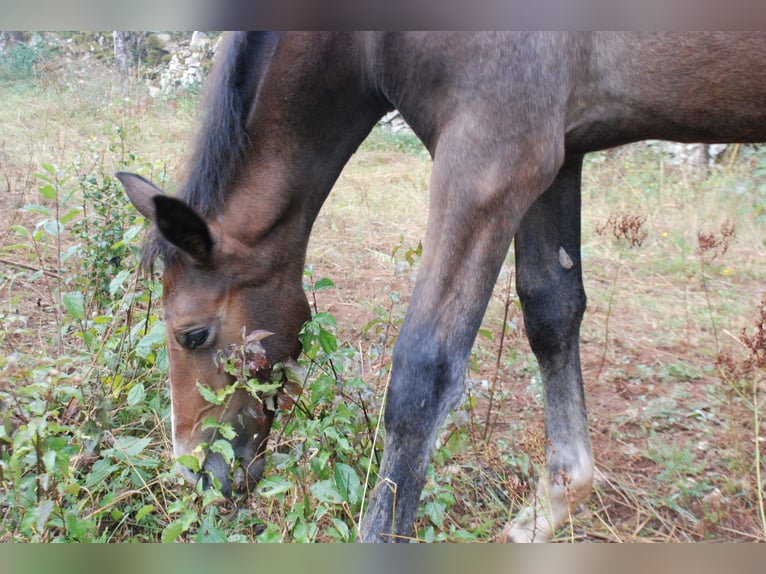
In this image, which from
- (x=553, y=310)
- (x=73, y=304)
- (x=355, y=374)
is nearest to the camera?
(x=73, y=304)

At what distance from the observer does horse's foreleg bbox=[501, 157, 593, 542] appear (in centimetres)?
262

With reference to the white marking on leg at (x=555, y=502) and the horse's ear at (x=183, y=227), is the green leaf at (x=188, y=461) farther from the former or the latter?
the white marking on leg at (x=555, y=502)

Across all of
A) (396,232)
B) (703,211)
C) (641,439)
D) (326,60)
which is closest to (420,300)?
(326,60)

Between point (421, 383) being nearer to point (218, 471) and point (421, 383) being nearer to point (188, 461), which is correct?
point (188, 461)

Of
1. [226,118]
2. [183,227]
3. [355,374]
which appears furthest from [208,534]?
[226,118]

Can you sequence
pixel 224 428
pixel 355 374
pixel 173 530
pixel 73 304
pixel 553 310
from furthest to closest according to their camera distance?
pixel 355 374, pixel 553 310, pixel 73 304, pixel 224 428, pixel 173 530

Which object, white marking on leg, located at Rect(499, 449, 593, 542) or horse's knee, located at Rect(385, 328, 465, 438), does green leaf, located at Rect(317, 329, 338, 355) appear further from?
white marking on leg, located at Rect(499, 449, 593, 542)

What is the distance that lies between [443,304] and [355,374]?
1.04 m

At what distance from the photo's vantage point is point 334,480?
2.27 metres

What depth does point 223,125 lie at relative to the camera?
2.32 metres

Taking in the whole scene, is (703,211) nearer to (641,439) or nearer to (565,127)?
(641,439)

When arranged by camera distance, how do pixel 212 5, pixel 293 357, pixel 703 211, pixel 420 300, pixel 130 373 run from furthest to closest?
pixel 703 211 < pixel 130 373 < pixel 293 357 < pixel 420 300 < pixel 212 5

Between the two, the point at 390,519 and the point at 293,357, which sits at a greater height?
the point at 293,357

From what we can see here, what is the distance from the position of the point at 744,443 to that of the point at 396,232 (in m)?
2.94
